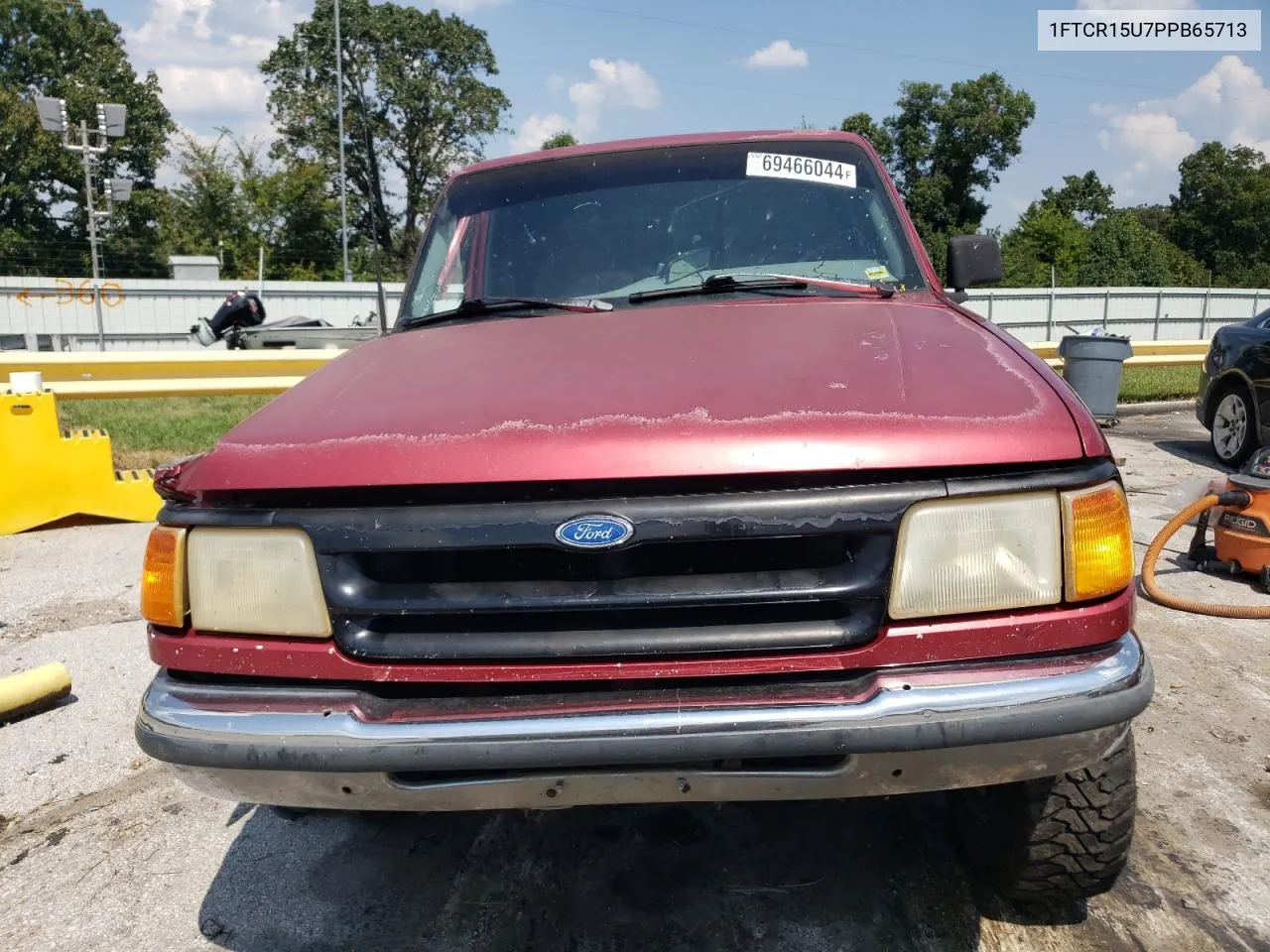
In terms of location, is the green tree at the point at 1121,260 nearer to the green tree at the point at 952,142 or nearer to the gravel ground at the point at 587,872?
the green tree at the point at 952,142

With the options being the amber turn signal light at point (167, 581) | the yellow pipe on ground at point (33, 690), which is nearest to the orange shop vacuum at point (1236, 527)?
the amber turn signal light at point (167, 581)

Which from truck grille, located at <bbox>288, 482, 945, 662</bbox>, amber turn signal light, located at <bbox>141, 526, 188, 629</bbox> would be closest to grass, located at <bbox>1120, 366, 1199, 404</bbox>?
truck grille, located at <bbox>288, 482, 945, 662</bbox>

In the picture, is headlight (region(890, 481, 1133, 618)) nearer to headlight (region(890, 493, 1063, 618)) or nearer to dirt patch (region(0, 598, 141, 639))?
headlight (region(890, 493, 1063, 618))

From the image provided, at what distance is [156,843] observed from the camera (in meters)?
2.83

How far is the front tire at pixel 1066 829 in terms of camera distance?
7.01 feet

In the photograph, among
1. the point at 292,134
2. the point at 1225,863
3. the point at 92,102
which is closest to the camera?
the point at 1225,863

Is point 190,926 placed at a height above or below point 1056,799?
below

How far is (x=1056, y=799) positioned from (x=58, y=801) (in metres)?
2.88

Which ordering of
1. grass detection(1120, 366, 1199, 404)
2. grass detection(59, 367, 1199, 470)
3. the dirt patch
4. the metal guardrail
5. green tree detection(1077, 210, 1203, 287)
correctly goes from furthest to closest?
1. green tree detection(1077, 210, 1203, 287)
2. grass detection(1120, 366, 1199, 404)
3. grass detection(59, 367, 1199, 470)
4. the metal guardrail
5. the dirt patch

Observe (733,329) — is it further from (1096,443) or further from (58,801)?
(58,801)

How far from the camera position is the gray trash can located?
34.1 feet

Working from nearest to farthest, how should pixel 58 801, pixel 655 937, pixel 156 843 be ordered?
pixel 655 937 < pixel 156 843 < pixel 58 801

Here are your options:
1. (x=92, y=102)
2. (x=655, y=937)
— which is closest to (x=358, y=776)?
(x=655, y=937)

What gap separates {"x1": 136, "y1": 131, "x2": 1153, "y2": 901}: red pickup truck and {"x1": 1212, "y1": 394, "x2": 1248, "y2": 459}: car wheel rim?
711 centimetres
